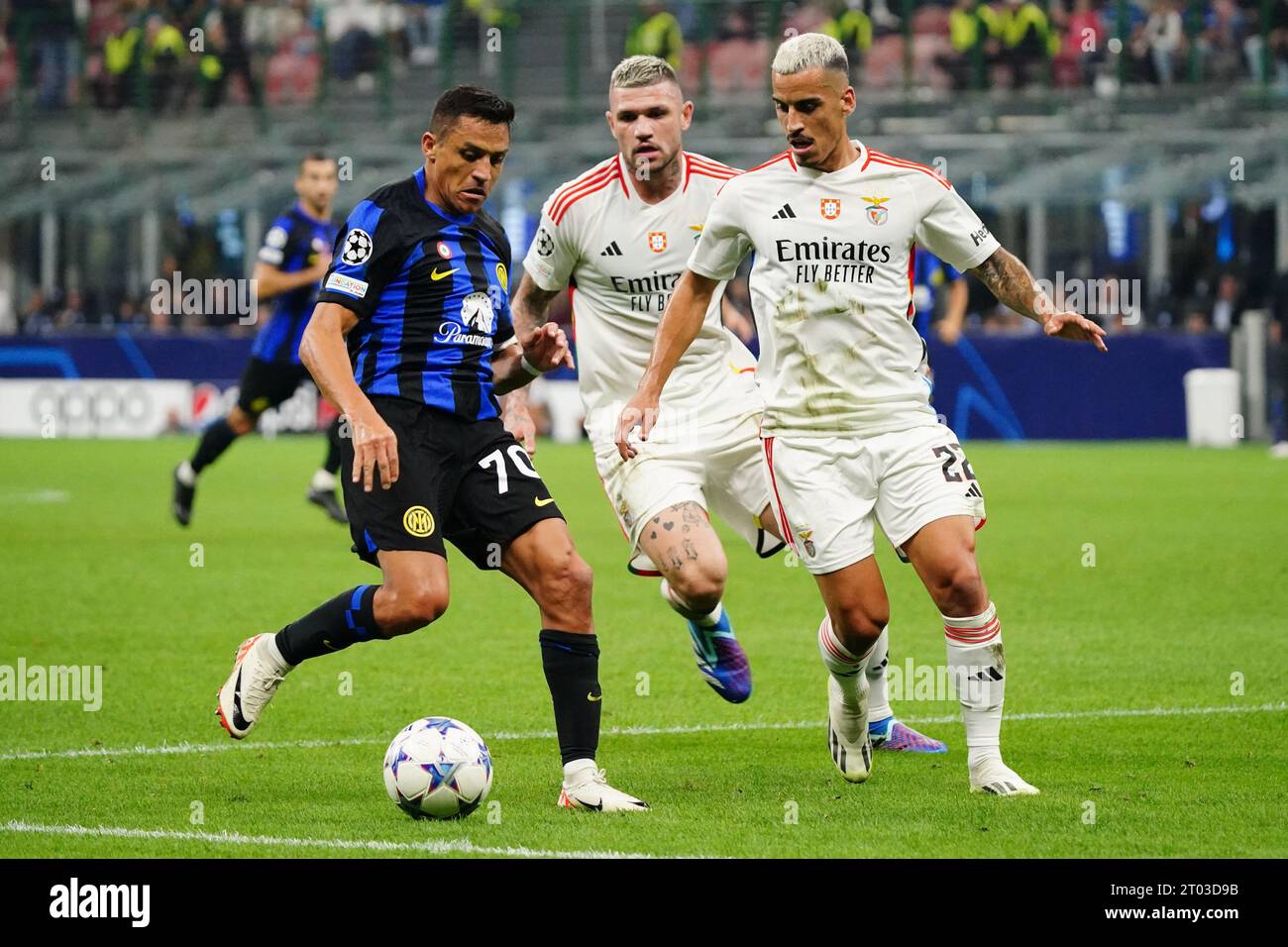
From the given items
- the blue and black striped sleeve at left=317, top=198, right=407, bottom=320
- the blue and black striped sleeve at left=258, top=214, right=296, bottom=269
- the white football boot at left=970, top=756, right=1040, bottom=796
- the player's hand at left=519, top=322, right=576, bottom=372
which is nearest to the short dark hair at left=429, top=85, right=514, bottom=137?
the blue and black striped sleeve at left=317, top=198, right=407, bottom=320

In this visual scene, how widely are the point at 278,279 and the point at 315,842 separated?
9261 mm

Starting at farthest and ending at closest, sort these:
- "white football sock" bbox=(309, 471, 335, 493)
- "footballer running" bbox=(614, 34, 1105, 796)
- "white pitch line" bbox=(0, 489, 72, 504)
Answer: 1. "white pitch line" bbox=(0, 489, 72, 504)
2. "white football sock" bbox=(309, 471, 335, 493)
3. "footballer running" bbox=(614, 34, 1105, 796)

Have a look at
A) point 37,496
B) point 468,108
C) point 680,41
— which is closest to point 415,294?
point 468,108

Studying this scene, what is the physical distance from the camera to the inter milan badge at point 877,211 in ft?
21.7

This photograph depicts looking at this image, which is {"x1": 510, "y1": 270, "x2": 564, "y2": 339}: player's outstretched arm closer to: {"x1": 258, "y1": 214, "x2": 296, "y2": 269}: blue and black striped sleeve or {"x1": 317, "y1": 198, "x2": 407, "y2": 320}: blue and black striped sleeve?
{"x1": 317, "y1": 198, "x2": 407, "y2": 320}: blue and black striped sleeve

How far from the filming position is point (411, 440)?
6559mm

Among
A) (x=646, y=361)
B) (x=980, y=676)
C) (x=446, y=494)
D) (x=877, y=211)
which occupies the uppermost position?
(x=877, y=211)

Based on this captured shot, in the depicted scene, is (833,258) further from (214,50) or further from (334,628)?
(214,50)

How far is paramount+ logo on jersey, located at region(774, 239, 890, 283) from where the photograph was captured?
6.63 m

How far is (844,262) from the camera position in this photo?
6641mm

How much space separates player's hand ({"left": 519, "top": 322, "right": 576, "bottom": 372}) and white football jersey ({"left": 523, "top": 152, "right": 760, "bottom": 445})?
0.89 metres

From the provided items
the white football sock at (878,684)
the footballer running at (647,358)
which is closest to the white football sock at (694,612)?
the footballer running at (647,358)

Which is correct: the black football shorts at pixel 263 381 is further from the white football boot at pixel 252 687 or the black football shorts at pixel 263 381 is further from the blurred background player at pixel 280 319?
the white football boot at pixel 252 687
